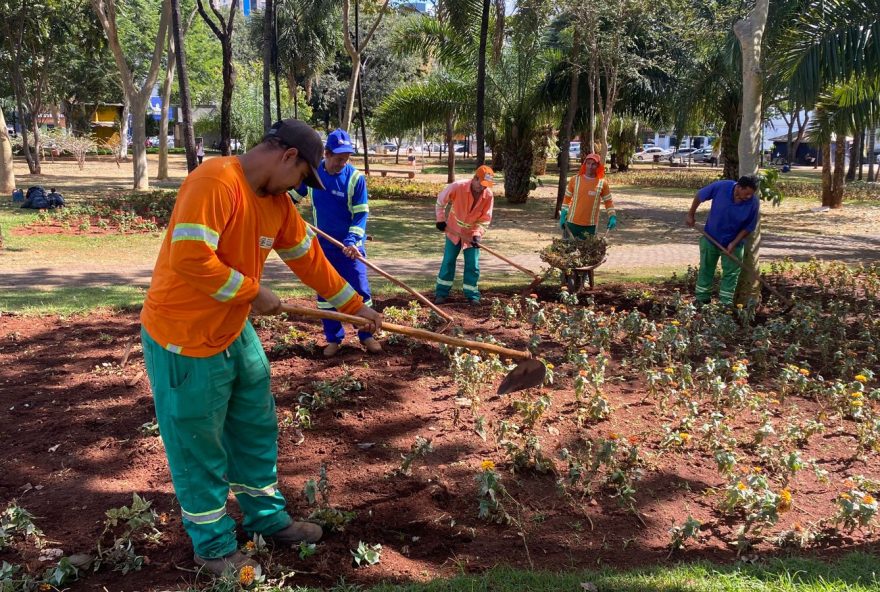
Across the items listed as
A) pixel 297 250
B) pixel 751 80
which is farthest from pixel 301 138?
pixel 751 80

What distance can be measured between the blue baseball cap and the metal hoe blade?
7.95 feet

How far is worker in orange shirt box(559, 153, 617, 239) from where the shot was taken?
8.91 m

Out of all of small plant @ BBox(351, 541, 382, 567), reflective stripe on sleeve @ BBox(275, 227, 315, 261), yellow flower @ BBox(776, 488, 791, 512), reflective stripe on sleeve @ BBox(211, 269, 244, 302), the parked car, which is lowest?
small plant @ BBox(351, 541, 382, 567)

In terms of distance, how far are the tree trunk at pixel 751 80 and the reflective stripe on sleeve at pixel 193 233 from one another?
650cm

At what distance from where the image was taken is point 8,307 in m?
7.56

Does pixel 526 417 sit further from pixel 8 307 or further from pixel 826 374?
pixel 8 307

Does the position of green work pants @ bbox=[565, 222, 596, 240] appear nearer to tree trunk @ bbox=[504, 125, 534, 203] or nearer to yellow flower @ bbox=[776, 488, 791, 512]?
yellow flower @ bbox=[776, 488, 791, 512]

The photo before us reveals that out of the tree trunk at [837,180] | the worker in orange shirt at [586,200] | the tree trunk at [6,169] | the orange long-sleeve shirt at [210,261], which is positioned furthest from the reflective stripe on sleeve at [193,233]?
the tree trunk at [837,180]

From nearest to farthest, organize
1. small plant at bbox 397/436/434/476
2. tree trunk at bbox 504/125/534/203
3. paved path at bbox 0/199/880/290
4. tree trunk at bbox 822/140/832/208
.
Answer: small plant at bbox 397/436/434/476 → paved path at bbox 0/199/880/290 → tree trunk at bbox 822/140/832/208 → tree trunk at bbox 504/125/534/203

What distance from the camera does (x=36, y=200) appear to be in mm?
15547

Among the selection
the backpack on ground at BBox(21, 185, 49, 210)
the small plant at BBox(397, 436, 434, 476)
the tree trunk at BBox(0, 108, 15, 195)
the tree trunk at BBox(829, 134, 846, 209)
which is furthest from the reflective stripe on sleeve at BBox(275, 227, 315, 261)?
the tree trunk at BBox(829, 134, 846, 209)

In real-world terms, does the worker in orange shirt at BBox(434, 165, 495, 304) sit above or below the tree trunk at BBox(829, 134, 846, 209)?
below

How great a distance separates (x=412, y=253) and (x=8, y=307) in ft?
20.1

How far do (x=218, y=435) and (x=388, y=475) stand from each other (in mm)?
1331
